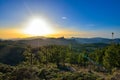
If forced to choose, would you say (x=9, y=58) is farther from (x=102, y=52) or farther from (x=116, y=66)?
(x=116, y=66)

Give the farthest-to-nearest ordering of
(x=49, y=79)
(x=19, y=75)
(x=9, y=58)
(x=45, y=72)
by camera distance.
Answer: (x=9, y=58) < (x=45, y=72) < (x=49, y=79) < (x=19, y=75)

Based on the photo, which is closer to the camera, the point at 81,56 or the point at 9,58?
the point at 81,56

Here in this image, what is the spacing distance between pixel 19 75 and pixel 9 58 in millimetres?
92134

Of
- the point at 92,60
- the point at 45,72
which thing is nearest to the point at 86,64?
the point at 92,60

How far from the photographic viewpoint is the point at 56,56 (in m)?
77.1

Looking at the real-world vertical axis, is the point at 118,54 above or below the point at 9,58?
above

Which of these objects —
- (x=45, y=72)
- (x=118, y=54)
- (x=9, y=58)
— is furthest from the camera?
(x=9, y=58)

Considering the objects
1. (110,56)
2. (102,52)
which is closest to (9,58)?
(102,52)

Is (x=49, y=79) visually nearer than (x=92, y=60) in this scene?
Result: Yes

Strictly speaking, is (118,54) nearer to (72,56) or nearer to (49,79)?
(72,56)

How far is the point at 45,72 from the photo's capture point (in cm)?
4728

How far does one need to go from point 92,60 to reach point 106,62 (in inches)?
880

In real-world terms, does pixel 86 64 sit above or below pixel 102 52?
below

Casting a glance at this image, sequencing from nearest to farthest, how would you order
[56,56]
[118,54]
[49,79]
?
[49,79]
[118,54]
[56,56]
